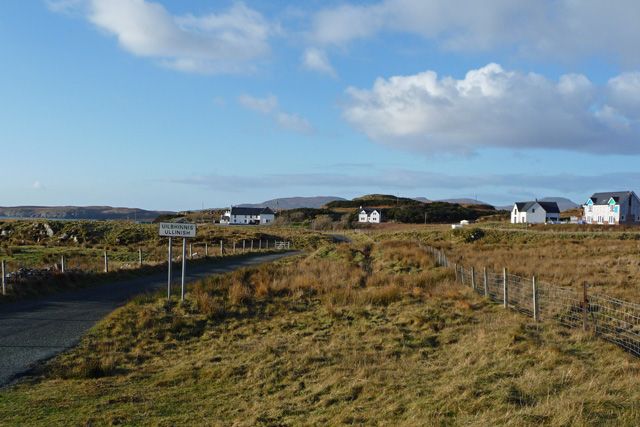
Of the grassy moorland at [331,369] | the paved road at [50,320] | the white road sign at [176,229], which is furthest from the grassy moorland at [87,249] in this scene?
the grassy moorland at [331,369]

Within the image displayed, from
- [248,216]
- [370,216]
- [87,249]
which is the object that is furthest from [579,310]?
[248,216]

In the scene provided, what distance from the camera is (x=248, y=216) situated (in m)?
149

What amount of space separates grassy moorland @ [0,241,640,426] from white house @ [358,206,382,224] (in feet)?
Result: 395

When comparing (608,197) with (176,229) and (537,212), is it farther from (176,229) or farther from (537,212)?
(176,229)

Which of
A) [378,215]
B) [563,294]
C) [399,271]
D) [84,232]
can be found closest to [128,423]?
[563,294]

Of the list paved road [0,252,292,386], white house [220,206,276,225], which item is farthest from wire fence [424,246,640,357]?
white house [220,206,276,225]

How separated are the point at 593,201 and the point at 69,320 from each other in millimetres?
98329

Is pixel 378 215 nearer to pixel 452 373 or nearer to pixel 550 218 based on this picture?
pixel 550 218

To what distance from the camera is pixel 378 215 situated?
136 metres

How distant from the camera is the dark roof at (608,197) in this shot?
89188 mm

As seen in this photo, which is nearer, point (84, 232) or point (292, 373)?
point (292, 373)

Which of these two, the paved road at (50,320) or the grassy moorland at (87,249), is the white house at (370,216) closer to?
the grassy moorland at (87,249)

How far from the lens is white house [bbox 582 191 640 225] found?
291ft

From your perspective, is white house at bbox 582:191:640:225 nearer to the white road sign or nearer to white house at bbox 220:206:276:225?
white house at bbox 220:206:276:225
